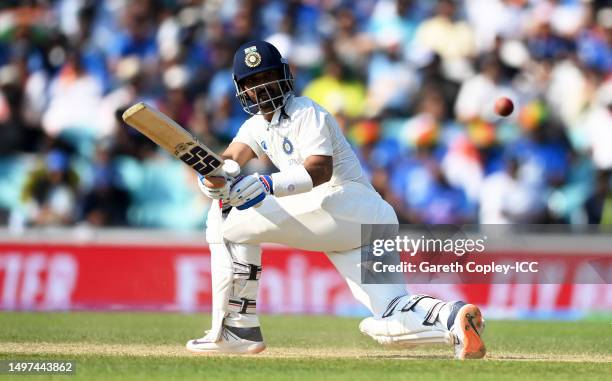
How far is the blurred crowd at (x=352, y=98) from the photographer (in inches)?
518

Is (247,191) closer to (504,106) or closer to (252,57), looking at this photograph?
(252,57)

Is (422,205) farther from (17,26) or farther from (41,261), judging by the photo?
(17,26)

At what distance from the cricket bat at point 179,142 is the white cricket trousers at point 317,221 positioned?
0.69 meters

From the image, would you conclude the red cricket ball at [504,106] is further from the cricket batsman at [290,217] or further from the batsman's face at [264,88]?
the batsman's face at [264,88]

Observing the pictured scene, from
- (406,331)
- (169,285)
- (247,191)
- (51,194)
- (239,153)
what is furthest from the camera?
(51,194)

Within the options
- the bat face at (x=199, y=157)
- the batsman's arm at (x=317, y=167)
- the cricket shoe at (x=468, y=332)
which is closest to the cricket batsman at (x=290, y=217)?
the batsman's arm at (x=317, y=167)

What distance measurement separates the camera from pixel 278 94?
7.55 metres

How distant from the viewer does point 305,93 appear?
14039 millimetres

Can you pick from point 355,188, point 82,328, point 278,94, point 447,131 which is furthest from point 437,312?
point 447,131

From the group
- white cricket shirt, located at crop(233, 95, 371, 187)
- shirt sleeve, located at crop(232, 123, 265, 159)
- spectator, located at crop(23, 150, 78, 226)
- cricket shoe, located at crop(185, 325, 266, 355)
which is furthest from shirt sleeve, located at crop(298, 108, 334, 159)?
spectator, located at crop(23, 150, 78, 226)

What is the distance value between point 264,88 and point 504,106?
6035 millimetres

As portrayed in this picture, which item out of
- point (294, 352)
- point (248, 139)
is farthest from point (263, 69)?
point (294, 352)

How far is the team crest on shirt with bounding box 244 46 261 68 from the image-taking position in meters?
7.48

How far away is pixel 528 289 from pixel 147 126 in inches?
266
